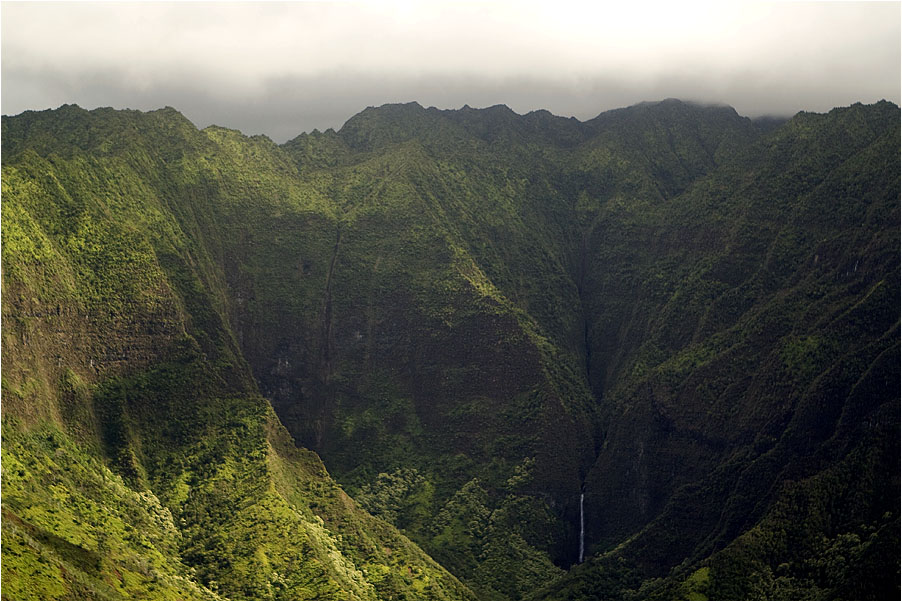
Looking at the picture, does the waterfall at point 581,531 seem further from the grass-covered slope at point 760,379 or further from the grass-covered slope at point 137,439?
the grass-covered slope at point 137,439

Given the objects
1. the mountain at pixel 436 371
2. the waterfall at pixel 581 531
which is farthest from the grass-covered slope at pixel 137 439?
the waterfall at pixel 581 531

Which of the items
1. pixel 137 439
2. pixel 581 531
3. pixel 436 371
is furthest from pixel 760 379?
pixel 137 439

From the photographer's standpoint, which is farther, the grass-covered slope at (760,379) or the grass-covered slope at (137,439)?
the grass-covered slope at (760,379)

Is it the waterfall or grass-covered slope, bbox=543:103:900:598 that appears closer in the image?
grass-covered slope, bbox=543:103:900:598

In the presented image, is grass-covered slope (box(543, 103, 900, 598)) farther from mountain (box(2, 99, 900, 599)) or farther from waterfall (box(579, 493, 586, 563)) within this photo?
waterfall (box(579, 493, 586, 563))

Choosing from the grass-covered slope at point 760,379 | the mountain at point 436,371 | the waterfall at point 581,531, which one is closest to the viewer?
the grass-covered slope at point 760,379

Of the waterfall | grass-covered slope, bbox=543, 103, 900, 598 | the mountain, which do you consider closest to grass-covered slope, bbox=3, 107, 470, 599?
the mountain

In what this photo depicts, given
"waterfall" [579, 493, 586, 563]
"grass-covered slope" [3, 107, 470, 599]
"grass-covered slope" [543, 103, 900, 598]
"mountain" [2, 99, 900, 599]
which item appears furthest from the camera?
"waterfall" [579, 493, 586, 563]

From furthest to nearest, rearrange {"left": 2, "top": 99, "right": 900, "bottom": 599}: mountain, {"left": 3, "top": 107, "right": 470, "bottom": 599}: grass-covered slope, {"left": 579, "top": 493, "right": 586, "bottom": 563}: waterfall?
{"left": 579, "top": 493, "right": 586, "bottom": 563}: waterfall
{"left": 2, "top": 99, "right": 900, "bottom": 599}: mountain
{"left": 3, "top": 107, "right": 470, "bottom": 599}: grass-covered slope

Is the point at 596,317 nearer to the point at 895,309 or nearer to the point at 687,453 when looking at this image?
the point at 687,453
